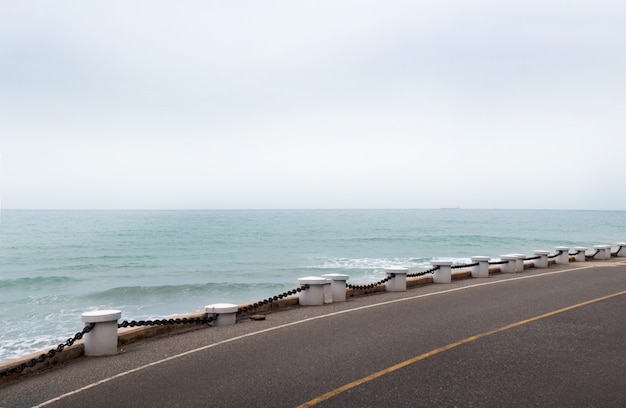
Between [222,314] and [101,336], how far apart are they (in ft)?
8.87

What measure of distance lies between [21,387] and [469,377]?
20.5 feet

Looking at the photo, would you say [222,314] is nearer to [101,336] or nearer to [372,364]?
[101,336]

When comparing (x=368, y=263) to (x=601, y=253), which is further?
(x=368, y=263)

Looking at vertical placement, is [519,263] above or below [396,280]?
below

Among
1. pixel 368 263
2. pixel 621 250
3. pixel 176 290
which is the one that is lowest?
pixel 368 263

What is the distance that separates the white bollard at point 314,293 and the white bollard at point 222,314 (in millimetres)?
2555

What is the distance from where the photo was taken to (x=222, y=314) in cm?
1076

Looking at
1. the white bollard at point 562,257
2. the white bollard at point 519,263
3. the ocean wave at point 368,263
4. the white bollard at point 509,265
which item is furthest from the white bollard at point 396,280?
the ocean wave at point 368,263

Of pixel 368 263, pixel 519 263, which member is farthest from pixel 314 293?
pixel 368 263

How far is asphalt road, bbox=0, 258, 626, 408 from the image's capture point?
6.04 m

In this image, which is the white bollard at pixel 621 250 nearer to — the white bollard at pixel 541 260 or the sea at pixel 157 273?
the white bollard at pixel 541 260

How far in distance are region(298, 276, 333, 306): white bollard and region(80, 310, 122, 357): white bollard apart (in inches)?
209

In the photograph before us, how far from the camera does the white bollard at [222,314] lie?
10732 millimetres

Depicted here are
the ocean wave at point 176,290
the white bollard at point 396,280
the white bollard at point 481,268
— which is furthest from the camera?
the ocean wave at point 176,290
